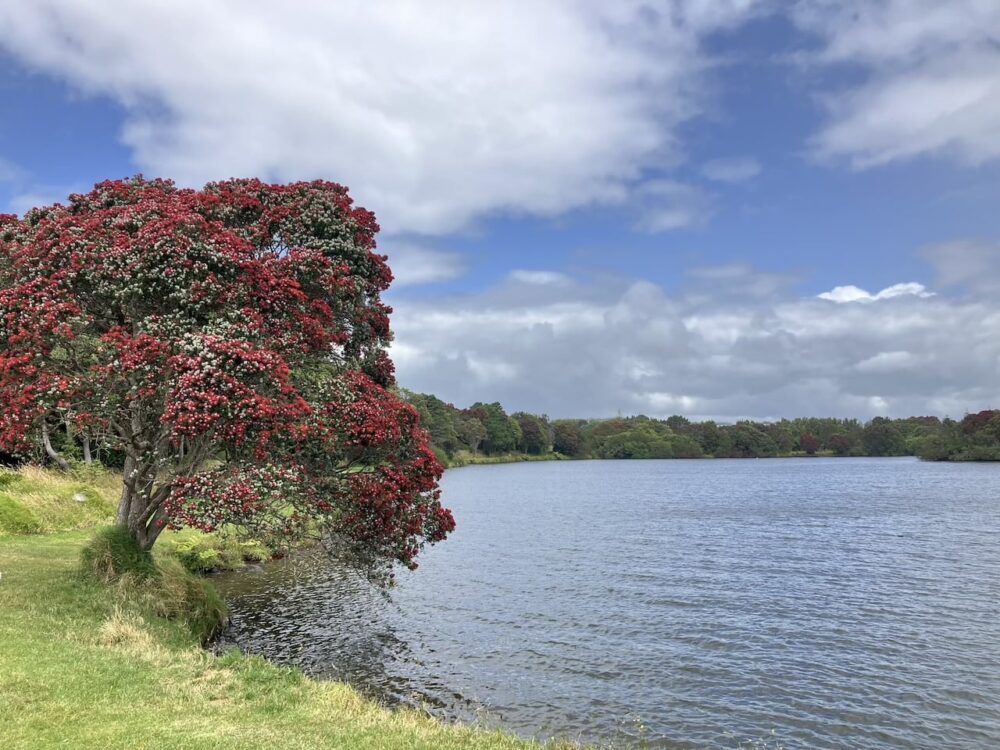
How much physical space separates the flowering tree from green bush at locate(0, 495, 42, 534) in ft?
40.9

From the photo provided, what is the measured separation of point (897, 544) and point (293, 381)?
40.8 meters

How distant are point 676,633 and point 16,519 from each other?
29.5m

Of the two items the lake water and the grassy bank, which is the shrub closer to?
the grassy bank

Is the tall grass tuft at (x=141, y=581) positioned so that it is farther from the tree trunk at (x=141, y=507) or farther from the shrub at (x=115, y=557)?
the tree trunk at (x=141, y=507)

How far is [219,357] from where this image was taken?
51.9 feet

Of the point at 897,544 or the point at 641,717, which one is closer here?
the point at 641,717

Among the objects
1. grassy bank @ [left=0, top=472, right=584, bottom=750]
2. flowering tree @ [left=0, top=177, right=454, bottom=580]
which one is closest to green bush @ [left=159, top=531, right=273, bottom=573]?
flowering tree @ [left=0, top=177, right=454, bottom=580]

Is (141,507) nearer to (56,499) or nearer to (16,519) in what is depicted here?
(16,519)

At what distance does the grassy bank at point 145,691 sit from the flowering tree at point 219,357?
301 centimetres

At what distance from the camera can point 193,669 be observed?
14.2 m

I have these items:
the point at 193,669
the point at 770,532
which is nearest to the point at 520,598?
the point at 193,669

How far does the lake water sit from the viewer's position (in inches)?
690

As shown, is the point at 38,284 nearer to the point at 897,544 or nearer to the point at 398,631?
the point at 398,631

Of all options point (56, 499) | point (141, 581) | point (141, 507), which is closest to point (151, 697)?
point (141, 581)
